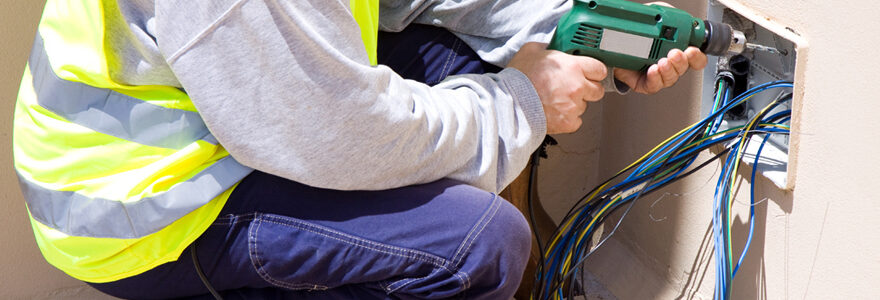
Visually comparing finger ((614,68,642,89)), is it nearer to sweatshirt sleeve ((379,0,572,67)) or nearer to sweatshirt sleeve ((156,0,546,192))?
sweatshirt sleeve ((379,0,572,67))

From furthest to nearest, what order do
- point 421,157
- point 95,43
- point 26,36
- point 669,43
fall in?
1. point 26,36
2. point 669,43
3. point 421,157
4. point 95,43

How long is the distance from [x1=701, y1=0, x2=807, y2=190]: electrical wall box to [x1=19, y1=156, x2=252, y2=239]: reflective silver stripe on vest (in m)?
0.76

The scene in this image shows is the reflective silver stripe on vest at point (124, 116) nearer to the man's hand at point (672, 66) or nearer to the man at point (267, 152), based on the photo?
the man at point (267, 152)

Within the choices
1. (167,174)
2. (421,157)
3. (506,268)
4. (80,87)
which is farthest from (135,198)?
(506,268)

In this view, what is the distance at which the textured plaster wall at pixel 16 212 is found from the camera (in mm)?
1541

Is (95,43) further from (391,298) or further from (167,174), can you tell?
(391,298)

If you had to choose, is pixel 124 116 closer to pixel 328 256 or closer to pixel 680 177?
pixel 328 256

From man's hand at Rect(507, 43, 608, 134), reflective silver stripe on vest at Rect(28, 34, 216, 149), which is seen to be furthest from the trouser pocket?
man's hand at Rect(507, 43, 608, 134)

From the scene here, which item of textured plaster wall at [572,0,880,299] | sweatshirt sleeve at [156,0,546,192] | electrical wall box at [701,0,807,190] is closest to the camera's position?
sweatshirt sleeve at [156,0,546,192]

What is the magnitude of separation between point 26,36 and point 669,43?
48.5 inches

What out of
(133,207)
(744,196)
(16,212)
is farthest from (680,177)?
(16,212)

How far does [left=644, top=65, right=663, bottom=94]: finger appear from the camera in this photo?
1.17 metres

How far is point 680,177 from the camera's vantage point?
1.27m

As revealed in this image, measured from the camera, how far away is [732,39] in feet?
3.84
